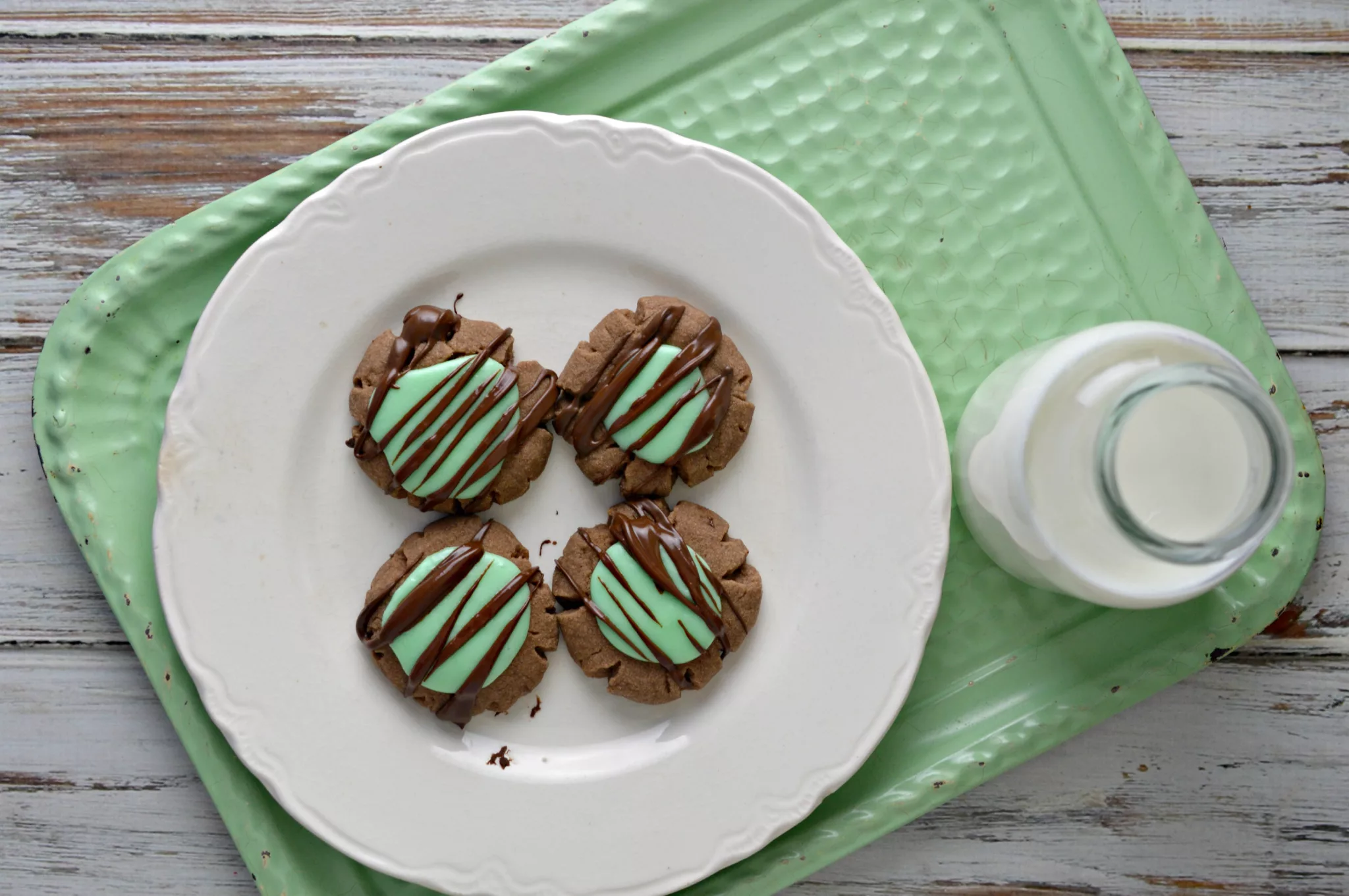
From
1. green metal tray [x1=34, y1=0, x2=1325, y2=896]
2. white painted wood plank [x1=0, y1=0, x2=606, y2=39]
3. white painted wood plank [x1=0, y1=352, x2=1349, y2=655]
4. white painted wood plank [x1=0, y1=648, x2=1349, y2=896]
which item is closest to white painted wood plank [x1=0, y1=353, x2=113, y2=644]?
white painted wood plank [x1=0, y1=352, x2=1349, y2=655]

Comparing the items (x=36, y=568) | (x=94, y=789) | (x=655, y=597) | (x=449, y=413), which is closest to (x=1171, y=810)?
(x=655, y=597)

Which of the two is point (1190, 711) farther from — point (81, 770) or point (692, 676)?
point (81, 770)

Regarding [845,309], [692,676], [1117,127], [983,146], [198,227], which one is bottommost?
[198,227]

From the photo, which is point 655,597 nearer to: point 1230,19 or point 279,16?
point 279,16

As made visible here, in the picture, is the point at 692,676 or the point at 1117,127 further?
the point at 1117,127

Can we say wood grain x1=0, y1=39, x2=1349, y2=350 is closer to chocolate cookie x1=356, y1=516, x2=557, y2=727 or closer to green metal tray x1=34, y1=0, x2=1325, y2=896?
green metal tray x1=34, y1=0, x2=1325, y2=896

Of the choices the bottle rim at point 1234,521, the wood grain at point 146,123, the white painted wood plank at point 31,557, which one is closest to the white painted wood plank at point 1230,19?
the bottle rim at point 1234,521

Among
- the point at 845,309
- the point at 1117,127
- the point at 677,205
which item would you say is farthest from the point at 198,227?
the point at 1117,127
